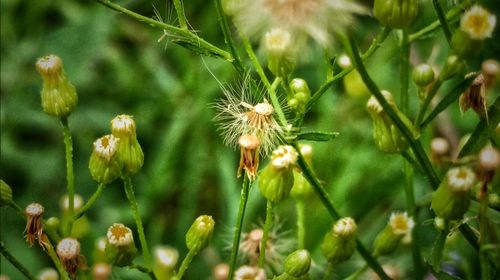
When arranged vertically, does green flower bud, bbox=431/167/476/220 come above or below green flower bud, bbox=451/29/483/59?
below

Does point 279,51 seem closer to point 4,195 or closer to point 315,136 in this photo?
point 315,136

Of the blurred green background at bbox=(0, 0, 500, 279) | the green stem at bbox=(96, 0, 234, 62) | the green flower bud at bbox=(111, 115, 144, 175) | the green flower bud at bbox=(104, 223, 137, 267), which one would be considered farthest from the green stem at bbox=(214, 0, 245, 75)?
the blurred green background at bbox=(0, 0, 500, 279)

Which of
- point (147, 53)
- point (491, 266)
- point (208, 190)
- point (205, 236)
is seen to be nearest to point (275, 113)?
point (205, 236)

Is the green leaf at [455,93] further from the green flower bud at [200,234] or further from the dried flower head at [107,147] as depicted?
the dried flower head at [107,147]

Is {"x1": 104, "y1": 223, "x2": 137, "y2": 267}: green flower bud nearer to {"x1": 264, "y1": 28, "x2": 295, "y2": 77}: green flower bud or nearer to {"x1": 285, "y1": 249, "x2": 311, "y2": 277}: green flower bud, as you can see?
{"x1": 285, "y1": 249, "x2": 311, "y2": 277}: green flower bud

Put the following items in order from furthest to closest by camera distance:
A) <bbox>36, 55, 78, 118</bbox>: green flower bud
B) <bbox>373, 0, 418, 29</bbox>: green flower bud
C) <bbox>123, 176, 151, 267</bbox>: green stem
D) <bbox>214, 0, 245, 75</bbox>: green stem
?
<bbox>36, 55, 78, 118</bbox>: green flower bud < <bbox>123, 176, 151, 267</bbox>: green stem < <bbox>214, 0, 245, 75</bbox>: green stem < <bbox>373, 0, 418, 29</bbox>: green flower bud

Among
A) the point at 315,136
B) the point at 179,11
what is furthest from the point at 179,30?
the point at 315,136
